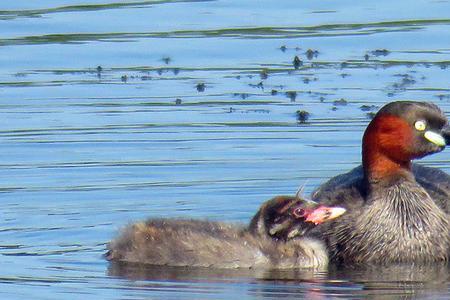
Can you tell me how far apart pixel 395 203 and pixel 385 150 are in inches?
15.3

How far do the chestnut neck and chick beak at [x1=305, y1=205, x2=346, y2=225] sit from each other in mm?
531

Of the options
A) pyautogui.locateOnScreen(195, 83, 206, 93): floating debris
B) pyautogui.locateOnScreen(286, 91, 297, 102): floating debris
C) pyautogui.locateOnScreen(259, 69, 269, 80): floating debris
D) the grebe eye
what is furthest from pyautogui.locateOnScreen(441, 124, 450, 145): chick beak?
pyautogui.locateOnScreen(259, 69, 269, 80): floating debris

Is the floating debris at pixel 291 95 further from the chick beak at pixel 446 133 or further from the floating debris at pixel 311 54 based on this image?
the chick beak at pixel 446 133

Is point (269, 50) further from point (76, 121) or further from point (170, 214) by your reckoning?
point (170, 214)

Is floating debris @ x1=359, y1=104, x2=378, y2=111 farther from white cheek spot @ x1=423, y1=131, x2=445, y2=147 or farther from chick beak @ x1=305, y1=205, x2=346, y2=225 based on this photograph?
chick beak @ x1=305, y1=205, x2=346, y2=225

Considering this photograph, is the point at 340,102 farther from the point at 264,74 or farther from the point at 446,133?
the point at 446,133

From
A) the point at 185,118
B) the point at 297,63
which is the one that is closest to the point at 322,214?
the point at 185,118

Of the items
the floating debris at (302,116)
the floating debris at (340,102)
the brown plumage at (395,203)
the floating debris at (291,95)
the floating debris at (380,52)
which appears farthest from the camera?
the floating debris at (380,52)

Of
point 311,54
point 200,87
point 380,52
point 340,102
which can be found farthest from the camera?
point 380,52

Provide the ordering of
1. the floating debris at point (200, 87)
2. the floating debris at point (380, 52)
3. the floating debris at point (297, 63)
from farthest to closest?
the floating debris at point (380, 52) → the floating debris at point (297, 63) → the floating debris at point (200, 87)

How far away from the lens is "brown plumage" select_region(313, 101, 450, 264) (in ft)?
42.9

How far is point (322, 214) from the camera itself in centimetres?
1279

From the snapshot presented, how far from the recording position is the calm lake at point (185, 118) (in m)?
12.3

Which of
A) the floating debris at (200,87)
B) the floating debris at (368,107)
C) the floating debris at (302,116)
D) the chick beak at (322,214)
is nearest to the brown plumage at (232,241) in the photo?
the chick beak at (322,214)
